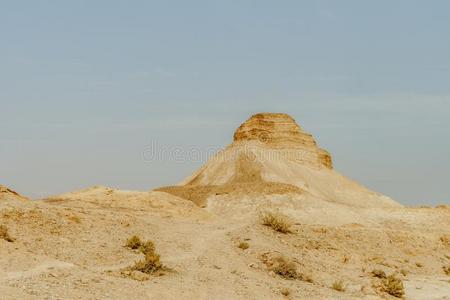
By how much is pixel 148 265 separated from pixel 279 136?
5553 cm

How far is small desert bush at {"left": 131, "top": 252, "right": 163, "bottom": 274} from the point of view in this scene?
17453 mm

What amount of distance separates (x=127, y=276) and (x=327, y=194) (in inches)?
1978

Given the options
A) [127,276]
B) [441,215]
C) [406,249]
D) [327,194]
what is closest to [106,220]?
[127,276]

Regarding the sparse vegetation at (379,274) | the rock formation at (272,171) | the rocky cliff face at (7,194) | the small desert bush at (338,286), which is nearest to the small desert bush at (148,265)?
the small desert bush at (338,286)

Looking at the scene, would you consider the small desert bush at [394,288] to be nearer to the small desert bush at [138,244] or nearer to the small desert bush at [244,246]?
the small desert bush at [244,246]

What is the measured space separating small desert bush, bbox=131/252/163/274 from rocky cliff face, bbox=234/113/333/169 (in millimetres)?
51094

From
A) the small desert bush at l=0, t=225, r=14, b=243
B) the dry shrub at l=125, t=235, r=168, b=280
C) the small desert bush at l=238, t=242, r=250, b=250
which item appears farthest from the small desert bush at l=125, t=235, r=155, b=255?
the small desert bush at l=0, t=225, r=14, b=243

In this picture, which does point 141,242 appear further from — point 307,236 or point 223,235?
point 307,236

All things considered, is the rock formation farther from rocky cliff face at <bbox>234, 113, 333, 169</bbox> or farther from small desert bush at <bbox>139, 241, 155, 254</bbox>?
small desert bush at <bbox>139, 241, 155, 254</bbox>

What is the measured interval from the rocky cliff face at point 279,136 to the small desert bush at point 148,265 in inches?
2012

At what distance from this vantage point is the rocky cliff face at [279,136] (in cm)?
7088

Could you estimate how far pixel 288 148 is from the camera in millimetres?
71062

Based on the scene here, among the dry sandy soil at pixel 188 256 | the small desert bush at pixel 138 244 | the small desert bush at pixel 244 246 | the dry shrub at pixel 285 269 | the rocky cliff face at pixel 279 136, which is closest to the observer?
the dry sandy soil at pixel 188 256

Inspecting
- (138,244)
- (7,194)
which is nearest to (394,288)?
(138,244)
